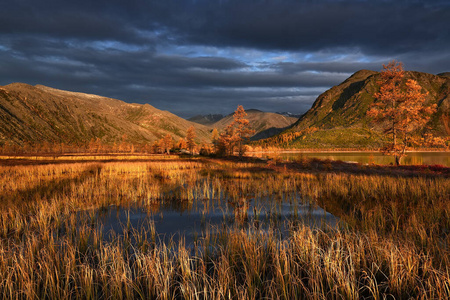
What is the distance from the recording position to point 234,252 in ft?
17.2

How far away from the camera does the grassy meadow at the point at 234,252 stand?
3990 millimetres

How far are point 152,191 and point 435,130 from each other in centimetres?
26214

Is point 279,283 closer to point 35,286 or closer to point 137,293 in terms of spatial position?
point 137,293

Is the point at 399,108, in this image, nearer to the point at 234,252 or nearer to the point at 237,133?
the point at 234,252

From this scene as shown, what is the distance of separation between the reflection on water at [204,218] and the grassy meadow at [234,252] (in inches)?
15.9

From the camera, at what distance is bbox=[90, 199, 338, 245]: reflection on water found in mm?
7984

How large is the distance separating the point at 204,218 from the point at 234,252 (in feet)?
14.6

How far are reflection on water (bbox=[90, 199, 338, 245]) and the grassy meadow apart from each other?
1.32ft

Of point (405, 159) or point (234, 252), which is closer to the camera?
point (234, 252)

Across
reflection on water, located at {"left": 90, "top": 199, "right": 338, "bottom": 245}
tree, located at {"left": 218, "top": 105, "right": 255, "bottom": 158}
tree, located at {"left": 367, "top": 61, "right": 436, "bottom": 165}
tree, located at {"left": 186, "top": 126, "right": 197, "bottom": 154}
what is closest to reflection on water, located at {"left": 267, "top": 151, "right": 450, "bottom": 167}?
tree, located at {"left": 367, "top": 61, "right": 436, "bottom": 165}

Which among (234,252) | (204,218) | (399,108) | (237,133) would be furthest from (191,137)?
(234,252)

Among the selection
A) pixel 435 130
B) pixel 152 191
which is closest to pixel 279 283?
pixel 152 191

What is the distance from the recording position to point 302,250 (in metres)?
5.13

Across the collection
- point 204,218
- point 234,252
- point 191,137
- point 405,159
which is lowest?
point 405,159
